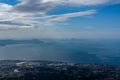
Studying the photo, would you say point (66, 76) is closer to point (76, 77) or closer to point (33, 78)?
point (76, 77)

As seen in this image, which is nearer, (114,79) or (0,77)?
(114,79)

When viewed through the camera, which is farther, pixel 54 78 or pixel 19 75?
pixel 19 75

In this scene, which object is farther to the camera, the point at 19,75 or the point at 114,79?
the point at 19,75

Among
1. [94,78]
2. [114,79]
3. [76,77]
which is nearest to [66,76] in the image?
[76,77]

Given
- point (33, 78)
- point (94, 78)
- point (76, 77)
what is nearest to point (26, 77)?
point (33, 78)

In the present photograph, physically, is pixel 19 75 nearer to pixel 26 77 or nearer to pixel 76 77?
pixel 26 77

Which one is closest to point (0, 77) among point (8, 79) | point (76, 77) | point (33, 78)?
point (8, 79)

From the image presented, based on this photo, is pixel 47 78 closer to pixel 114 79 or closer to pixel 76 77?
pixel 76 77
